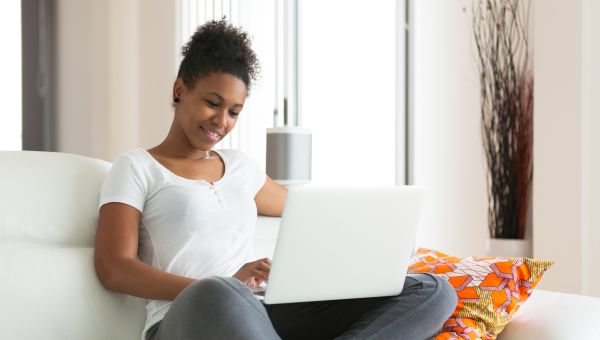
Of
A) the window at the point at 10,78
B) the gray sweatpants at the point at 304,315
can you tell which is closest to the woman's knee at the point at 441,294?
the gray sweatpants at the point at 304,315

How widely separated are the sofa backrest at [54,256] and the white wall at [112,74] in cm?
315

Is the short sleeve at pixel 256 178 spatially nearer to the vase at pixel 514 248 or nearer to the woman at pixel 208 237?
the woman at pixel 208 237

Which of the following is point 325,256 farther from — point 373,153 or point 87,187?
point 373,153

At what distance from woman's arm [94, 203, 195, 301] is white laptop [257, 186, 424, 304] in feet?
0.96

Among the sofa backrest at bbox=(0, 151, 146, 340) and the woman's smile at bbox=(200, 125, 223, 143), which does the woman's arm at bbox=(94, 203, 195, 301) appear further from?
the woman's smile at bbox=(200, 125, 223, 143)

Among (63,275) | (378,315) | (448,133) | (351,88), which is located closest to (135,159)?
(63,275)

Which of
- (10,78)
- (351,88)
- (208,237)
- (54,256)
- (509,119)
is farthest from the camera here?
(10,78)

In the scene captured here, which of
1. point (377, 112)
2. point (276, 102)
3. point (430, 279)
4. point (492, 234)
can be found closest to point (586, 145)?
point (492, 234)

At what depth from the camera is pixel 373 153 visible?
426 cm

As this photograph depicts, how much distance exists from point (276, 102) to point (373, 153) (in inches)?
25.6

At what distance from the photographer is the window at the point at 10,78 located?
17.9 ft

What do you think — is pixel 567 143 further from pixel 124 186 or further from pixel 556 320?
→ pixel 124 186

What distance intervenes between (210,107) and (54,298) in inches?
23.4

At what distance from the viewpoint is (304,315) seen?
76.5 inches
